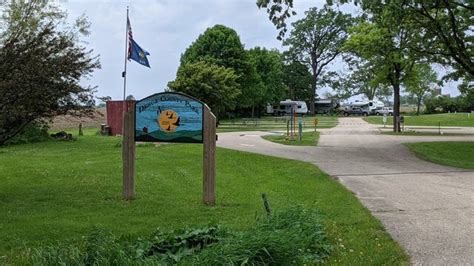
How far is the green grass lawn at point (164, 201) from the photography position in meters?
6.23

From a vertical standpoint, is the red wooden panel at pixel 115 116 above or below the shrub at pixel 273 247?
above

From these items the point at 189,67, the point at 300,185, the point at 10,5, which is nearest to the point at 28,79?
the point at 300,185

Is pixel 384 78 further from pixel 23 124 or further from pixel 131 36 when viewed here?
pixel 23 124

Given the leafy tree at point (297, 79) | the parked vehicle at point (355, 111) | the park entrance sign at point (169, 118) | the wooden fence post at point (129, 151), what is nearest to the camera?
the park entrance sign at point (169, 118)

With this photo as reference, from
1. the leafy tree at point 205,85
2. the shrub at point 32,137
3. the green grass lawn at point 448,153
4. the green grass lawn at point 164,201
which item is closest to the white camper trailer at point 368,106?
the leafy tree at point 205,85

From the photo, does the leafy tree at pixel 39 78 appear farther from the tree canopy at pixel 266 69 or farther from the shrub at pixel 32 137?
the tree canopy at pixel 266 69

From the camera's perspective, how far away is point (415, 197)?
9609 mm

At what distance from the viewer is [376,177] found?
1267 cm

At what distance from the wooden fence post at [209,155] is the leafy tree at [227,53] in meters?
47.3

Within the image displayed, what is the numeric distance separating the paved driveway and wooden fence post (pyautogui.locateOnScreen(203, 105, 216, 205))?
262 cm

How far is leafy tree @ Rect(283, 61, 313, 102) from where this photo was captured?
300 feet

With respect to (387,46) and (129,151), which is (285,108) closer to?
(387,46)

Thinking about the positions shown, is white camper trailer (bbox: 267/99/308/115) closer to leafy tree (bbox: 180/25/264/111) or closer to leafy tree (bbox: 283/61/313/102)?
leafy tree (bbox: 283/61/313/102)

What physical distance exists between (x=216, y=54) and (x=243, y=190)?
4838cm
